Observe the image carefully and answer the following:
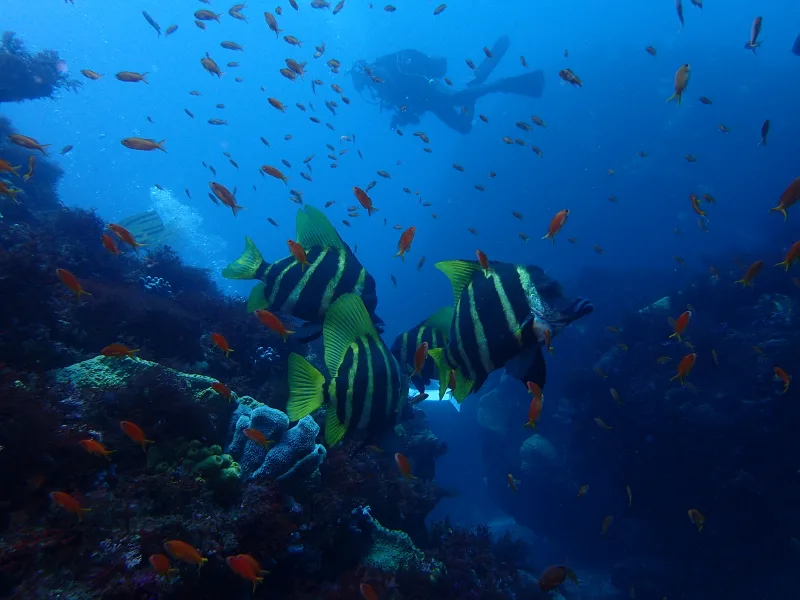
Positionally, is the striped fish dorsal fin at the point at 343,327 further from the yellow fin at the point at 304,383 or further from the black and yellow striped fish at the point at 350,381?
the yellow fin at the point at 304,383

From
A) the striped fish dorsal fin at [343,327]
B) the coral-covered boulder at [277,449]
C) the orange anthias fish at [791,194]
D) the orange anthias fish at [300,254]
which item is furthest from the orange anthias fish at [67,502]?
the orange anthias fish at [791,194]

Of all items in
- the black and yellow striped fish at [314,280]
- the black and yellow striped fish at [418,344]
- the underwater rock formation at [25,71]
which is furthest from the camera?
the underwater rock formation at [25,71]

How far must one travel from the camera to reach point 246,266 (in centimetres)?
436

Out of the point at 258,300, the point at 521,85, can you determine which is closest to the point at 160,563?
the point at 258,300

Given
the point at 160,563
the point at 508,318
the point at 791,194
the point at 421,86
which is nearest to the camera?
the point at 508,318

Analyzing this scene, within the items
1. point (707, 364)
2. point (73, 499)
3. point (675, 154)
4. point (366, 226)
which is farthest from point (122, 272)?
point (366, 226)

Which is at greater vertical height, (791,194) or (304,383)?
(791,194)

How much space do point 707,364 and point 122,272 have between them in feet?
48.5

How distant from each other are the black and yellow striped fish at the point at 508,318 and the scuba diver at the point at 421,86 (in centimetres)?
2631

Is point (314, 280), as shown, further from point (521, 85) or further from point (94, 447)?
point (521, 85)

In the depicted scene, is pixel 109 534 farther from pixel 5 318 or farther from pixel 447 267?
pixel 5 318

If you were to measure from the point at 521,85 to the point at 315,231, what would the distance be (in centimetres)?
3434

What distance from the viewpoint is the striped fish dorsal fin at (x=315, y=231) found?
13.8ft

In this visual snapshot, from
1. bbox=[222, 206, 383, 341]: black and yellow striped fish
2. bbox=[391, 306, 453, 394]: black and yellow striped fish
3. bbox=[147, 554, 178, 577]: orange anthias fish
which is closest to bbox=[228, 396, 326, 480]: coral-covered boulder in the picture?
bbox=[222, 206, 383, 341]: black and yellow striped fish
